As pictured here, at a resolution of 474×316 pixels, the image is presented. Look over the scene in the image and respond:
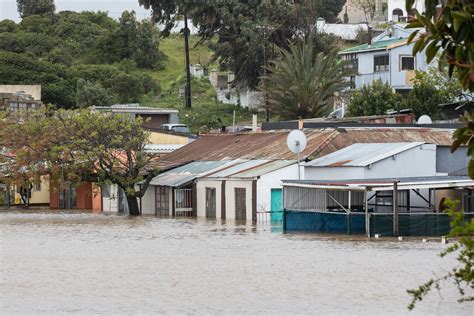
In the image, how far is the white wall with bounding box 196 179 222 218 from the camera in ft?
147

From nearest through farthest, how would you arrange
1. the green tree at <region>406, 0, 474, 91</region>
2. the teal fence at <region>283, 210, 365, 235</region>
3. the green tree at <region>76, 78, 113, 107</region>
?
1. the green tree at <region>406, 0, 474, 91</region>
2. the teal fence at <region>283, 210, 365, 235</region>
3. the green tree at <region>76, 78, 113, 107</region>

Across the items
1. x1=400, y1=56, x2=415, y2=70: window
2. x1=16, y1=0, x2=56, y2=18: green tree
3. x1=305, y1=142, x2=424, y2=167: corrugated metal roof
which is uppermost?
x1=16, y1=0, x2=56, y2=18: green tree

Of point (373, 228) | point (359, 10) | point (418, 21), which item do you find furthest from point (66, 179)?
point (359, 10)

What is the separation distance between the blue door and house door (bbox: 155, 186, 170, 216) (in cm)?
917

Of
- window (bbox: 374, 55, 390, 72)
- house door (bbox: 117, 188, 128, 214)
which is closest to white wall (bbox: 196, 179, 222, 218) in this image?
house door (bbox: 117, 188, 128, 214)

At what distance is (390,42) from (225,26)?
42.5ft

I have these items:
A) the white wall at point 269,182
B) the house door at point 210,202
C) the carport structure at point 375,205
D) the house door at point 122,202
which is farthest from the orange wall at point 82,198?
the carport structure at point 375,205

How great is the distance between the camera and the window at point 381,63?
66.9 meters

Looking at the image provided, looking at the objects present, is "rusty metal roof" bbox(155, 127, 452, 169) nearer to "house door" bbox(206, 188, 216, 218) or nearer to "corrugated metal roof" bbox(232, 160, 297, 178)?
"corrugated metal roof" bbox(232, 160, 297, 178)

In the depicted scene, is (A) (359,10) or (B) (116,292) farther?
(A) (359,10)

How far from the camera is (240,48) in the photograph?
73.9m

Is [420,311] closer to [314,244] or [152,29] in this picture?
[314,244]

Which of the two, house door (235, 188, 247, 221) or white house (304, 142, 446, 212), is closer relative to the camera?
white house (304, 142, 446, 212)

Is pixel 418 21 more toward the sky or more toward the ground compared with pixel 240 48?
more toward the ground
